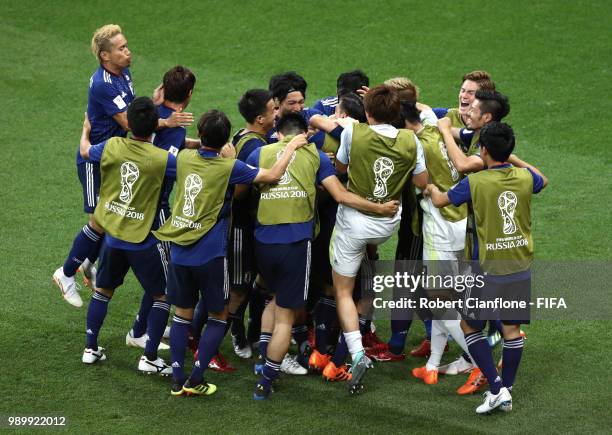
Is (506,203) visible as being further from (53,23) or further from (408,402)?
(53,23)

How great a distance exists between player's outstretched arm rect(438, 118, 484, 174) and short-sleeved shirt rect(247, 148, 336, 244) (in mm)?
801

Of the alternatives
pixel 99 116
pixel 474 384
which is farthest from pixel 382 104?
pixel 99 116

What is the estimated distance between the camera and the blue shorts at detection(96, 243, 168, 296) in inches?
263

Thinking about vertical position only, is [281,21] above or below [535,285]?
above

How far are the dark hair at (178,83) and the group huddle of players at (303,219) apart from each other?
1 cm

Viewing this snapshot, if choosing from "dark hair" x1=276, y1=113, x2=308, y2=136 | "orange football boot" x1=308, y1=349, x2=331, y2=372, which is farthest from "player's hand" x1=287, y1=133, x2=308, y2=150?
"orange football boot" x1=308, y1=349, x2=331, y2=372

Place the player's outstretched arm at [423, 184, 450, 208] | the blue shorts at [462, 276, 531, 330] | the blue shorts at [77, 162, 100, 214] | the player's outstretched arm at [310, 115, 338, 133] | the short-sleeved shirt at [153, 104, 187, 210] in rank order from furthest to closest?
the blue shorts at [77, 162, 100, 214], the short-sleeved shirt at [153, 104, 187, 210], the player's outstretched arm at [310, 115, 338, 133], the player's outstretched arm at [423, 184, 450, 208], the blue shorts at [462, 276, 531, 330]

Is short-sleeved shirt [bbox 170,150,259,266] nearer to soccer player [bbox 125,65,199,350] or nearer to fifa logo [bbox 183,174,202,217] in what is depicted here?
fifa logo [bbox 183,174,202,217]

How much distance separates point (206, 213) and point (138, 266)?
718 mm

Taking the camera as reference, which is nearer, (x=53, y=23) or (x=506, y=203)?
(x=506, y=203)

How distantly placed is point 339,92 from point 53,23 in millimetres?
8189

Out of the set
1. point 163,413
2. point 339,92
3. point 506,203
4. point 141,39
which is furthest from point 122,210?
point 141,39

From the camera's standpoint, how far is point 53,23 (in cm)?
1452
